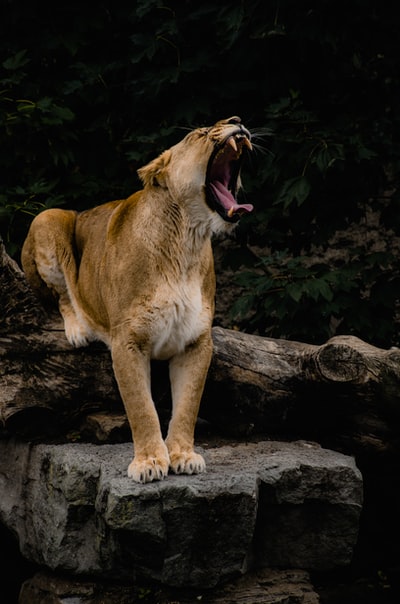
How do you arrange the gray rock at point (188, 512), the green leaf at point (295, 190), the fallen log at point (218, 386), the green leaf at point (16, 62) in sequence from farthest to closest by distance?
the green leaf at point (16, 62) < the green leaf at point (295, 190) < the fallen log at point (218, 386) < the gray rock at point (188, 512)

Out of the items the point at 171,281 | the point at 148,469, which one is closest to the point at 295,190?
the point at 171,281

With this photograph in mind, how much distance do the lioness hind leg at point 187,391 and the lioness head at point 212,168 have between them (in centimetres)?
77

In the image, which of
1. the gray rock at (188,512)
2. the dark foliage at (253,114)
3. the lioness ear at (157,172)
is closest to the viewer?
the gray rock at (188,512)

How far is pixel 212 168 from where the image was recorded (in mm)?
4594

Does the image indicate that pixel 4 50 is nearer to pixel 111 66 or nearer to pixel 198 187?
pixel 111 66

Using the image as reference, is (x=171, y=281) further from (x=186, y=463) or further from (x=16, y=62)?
(x=16, y=62)

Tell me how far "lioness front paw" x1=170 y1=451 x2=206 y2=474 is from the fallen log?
0.80 metres

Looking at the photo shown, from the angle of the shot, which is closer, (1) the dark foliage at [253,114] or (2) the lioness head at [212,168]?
(2) the lioness head at [212,168]

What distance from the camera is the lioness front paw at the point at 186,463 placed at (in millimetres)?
4508

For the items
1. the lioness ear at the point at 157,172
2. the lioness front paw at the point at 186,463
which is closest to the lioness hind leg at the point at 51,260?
the lioness ear at the point at 157,172

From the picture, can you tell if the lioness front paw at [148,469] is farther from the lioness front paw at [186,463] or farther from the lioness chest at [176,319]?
the lioness chest at [176,319]

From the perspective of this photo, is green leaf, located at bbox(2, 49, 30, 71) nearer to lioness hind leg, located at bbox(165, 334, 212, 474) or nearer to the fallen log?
the fallen log

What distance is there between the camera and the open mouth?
4.46 m

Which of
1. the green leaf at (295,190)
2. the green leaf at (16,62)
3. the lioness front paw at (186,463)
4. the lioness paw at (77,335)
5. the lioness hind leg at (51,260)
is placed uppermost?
the green leaf at (16,62)
